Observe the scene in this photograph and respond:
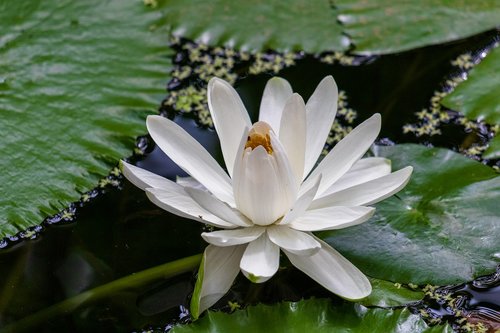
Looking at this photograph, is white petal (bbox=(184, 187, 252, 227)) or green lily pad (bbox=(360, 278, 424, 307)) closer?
white petal (bbox=(184, 187, 252, 227))

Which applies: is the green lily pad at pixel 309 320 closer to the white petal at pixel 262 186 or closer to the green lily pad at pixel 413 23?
the white petal at pixel 262 186

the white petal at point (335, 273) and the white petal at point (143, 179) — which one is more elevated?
the white petal at point (143, 179)

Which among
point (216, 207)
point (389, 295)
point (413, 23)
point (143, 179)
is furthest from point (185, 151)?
point (413, 23)

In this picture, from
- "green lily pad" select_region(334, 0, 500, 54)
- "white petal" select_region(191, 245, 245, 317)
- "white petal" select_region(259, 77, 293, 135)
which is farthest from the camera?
"green lily pad" select_region(334, 0, 500, 54)

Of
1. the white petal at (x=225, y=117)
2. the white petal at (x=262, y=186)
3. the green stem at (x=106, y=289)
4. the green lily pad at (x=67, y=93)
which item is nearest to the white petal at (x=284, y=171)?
the white petal at (x=262, y=186)

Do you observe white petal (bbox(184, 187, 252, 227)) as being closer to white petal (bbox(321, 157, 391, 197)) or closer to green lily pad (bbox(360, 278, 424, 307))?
white petal (bbox(321, 157, 391, 197))

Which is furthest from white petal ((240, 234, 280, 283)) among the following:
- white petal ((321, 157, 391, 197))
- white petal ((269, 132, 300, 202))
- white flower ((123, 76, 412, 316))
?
white petal ((321, 157, 391, 197))
